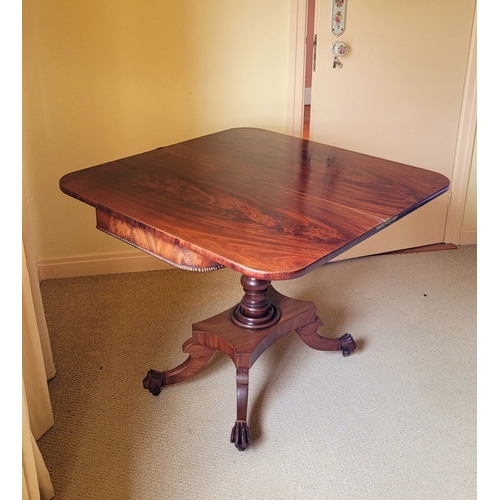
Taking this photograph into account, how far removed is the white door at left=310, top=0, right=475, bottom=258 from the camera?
2387mm

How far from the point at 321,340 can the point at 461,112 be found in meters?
1.27

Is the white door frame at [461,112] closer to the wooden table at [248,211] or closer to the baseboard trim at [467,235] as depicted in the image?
the baseboard trim at [467,235]

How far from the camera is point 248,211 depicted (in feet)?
5.00

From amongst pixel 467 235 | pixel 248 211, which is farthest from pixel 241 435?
pixel 467 235

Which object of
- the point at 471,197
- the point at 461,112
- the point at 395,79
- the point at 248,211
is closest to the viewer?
the point at 248,211

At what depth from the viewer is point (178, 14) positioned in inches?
91.2

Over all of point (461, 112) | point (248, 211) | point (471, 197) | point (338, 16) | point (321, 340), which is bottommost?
point (321, 340)

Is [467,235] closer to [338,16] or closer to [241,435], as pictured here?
[338,16]

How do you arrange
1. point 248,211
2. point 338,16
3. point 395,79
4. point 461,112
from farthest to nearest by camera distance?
point 461,112 → point 395,79 → point 338,16 → point 248,211

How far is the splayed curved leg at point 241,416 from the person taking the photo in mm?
1741

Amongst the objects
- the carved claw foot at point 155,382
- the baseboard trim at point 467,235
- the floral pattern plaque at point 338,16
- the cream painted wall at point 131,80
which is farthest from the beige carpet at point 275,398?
the floral pattern plaque at point 338,16
